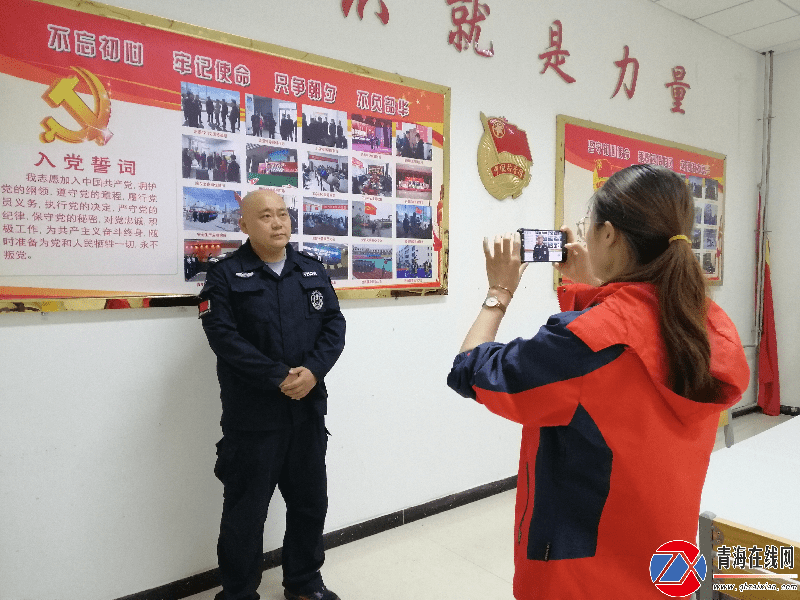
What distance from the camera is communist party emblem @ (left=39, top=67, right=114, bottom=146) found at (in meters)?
1.84

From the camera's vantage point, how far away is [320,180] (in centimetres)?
240

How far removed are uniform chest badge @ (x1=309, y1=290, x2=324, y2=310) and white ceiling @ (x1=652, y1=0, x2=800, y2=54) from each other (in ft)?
10.7

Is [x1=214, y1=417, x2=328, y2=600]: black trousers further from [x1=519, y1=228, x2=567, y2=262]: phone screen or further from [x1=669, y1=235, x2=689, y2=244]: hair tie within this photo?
[x1=669, y1=235, x2=689, y2=244]: hair tie

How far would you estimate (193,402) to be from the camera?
7.08 feet

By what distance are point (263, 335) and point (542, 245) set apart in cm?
112

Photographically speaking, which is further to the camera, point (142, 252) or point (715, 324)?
point (142, 252)

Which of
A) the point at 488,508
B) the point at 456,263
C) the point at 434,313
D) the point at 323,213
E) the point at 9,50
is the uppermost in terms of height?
the point at 9,50

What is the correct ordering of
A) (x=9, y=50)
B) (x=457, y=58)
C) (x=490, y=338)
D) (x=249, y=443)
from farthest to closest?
(x=457, y=58) < (x=249, y=443) < (x=9, y=50) < (x=490, y=338)

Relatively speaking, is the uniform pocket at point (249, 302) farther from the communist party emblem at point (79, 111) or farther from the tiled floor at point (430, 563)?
the tiled floor at point (430, 563)

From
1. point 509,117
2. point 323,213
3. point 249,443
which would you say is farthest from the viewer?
point 509,117

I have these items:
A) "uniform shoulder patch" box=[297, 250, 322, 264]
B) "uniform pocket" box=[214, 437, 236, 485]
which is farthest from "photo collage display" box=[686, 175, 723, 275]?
"uniform pocket" box=[214, 437, 236, 485]

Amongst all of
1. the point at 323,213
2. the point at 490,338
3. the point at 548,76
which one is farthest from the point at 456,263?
the point at 490,338

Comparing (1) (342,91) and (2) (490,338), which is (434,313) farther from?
(2) (490,338)

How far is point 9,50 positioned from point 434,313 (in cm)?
195
